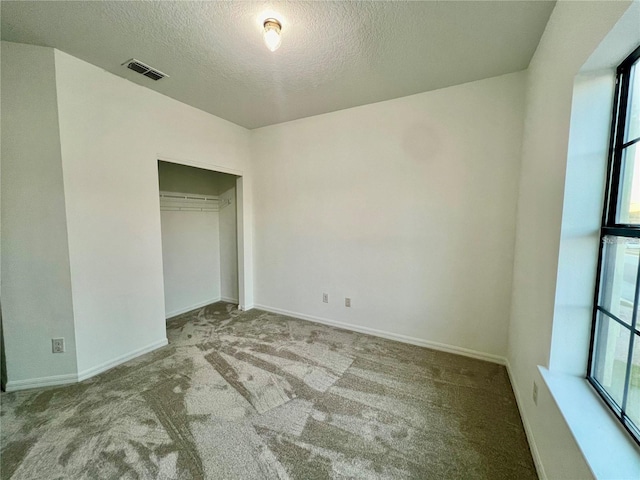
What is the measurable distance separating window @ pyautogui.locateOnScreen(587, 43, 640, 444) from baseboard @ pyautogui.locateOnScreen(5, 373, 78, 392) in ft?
11.8

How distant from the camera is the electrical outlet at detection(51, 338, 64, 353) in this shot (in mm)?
2137

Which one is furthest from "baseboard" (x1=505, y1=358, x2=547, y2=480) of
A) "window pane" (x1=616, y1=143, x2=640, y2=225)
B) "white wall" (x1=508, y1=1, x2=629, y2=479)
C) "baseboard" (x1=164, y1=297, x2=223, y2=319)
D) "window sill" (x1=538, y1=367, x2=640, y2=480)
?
"baseboard" (x1=164, y1=297, x2=223, y2=319)

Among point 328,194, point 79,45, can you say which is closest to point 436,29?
point 328,194

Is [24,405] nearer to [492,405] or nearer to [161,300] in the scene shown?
[161,300]

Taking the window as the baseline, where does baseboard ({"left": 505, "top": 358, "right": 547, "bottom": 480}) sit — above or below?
below

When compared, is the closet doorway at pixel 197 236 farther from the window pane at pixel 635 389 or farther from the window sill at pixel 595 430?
the window pane at pixel 635 389

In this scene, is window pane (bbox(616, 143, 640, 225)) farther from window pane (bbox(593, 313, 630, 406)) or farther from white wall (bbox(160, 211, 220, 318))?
white wall (bbox(160, 211, 220, 318))

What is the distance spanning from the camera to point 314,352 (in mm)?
2645

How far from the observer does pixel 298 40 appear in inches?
73.1

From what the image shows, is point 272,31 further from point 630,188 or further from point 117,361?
point 117,361

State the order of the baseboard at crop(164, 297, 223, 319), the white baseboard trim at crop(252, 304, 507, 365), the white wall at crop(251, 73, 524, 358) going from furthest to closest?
1. the baseboard at crop(164, 297, 223, 319)
2. the white baseboard trim at crop(252, 304, 507, 365)
3. the white wall at crop(251, 73, 524, 358)

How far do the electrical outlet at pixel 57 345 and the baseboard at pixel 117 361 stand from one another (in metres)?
0.26

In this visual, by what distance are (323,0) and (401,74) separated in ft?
3.45

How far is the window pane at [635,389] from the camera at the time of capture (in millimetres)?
997
